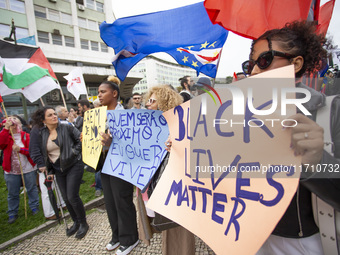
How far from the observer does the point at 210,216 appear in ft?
2.97

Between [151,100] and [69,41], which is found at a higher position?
[69,41]

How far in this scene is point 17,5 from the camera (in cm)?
1920

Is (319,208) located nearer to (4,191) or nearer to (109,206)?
(109,206)

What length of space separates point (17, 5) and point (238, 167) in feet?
90.8

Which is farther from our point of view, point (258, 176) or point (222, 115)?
point (222, 115)

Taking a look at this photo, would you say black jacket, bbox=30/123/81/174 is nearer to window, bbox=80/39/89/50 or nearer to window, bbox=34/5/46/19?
window, bbox=34/5/46/19

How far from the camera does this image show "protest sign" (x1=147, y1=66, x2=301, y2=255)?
2.28 ft

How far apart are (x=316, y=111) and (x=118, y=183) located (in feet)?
6.66

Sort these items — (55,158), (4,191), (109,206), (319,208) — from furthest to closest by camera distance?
(4,191) → (55,158) → (109,206) → (319,208)

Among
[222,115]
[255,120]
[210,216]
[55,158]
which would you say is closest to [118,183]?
[55,158]

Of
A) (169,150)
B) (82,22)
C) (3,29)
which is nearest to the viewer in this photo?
(169,150)

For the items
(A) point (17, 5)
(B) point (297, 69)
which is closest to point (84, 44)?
(A) point (17, 5)

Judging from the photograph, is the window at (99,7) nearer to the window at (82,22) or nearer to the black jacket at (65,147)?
the window at (82,22)

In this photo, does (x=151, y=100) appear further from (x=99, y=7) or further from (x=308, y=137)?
(x=99, y=7)
